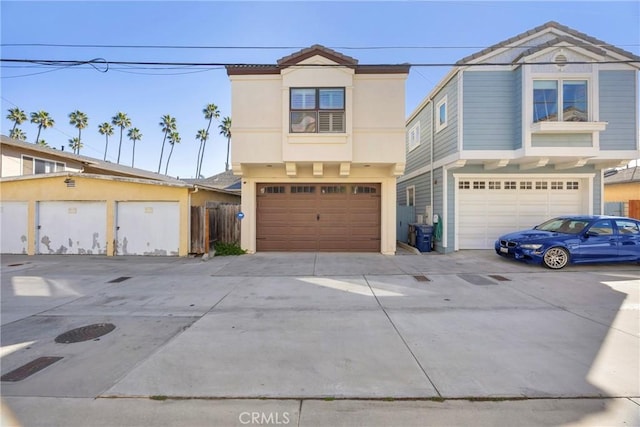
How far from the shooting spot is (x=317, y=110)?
945 cm

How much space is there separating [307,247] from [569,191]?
9.73m

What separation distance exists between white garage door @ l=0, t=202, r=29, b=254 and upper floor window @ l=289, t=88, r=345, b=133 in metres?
10.3

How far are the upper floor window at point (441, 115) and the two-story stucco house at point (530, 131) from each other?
0.09m

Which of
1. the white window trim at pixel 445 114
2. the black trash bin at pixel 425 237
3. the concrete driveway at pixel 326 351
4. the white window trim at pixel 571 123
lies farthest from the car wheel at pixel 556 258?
the white window trim at pixel 445 114

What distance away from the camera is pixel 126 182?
1005 cm

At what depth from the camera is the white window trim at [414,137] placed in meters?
14.0

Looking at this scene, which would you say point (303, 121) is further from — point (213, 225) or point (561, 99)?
point (561, 99)

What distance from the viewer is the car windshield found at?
25.8 ft

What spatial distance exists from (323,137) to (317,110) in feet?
3.07

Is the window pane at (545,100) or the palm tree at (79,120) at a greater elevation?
the palm tree at (79,120)

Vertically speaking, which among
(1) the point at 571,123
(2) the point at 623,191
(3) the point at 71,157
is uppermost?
(3) the point at 71,157

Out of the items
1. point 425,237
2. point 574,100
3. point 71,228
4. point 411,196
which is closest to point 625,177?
point 574,100

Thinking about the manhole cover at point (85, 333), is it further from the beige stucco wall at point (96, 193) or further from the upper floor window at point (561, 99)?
the upper floor window at point (561, 99)

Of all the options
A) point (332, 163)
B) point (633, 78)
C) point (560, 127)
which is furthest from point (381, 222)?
point (633, 78)
